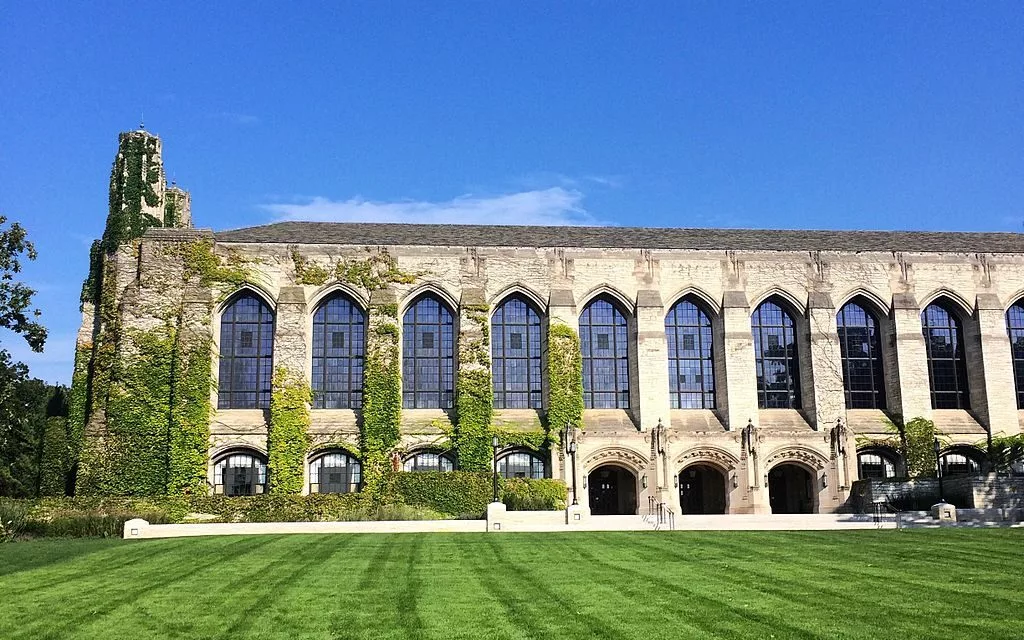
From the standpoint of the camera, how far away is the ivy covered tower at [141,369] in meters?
39.3

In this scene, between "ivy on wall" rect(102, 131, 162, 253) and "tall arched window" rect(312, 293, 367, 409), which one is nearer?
"tall arched window" rect(312, 293, 367, 409)

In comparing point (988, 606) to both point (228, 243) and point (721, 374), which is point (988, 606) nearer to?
point (721, 374)

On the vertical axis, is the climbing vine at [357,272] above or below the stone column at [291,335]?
above

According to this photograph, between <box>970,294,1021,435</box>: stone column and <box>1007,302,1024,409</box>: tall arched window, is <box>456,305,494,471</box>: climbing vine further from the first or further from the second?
<box>1007,302,1024,409</box>: tall arched window

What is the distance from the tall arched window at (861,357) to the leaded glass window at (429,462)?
63.5ft

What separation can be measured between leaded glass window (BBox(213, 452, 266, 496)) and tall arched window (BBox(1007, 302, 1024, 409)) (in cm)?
3618

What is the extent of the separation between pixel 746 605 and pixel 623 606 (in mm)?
1825

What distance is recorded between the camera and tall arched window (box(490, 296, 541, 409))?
43.0 meters

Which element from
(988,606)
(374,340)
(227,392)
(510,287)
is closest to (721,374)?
(510,287)

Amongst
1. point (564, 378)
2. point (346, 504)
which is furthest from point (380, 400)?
point (564, 378)

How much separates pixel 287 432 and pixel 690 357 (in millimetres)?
18883

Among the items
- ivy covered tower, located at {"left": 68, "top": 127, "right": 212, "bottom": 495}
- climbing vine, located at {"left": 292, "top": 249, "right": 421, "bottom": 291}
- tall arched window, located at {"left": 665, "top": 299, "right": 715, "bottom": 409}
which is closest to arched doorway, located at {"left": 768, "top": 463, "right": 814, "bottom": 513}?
tall arched window, located at {"left": 665, "top": 299, "right": 715, "bottom": 409}

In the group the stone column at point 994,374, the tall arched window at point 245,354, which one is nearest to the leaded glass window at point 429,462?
the tall arched window at point 245,354

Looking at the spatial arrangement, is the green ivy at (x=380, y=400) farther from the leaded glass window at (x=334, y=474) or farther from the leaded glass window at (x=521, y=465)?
the leaded glass window at (x=521, y=465)
